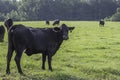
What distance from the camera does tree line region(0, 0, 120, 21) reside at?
438 feet

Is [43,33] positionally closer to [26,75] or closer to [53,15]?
[26,75]

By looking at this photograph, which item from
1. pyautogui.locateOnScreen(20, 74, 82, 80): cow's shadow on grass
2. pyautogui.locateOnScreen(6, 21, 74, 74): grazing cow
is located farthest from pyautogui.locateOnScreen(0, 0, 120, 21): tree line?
pyautogui.locateOnScreen(20, 74, 82, 80): cow's shadow on grass

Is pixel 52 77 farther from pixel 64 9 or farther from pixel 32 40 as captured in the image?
pixel 64 9

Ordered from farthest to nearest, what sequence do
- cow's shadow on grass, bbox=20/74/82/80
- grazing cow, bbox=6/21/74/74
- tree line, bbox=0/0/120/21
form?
tree line, bbox=0/0/120/21 < grazing cow, bbox=6/21/74/74 < cow's shadow on grass, bbox=20/74/82/80

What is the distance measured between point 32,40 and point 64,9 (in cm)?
12740

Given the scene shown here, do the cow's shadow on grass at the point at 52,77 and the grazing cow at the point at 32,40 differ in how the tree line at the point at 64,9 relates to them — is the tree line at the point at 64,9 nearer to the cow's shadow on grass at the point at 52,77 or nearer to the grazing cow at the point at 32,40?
the grazing cow at the point at 32,40

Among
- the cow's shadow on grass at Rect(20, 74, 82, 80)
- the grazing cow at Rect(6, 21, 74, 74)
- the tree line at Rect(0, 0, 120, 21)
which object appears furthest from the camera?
the tree line at Rect(0, 0, 120, 21)

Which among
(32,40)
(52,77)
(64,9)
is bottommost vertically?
(64,9)

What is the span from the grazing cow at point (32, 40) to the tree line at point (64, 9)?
379ft

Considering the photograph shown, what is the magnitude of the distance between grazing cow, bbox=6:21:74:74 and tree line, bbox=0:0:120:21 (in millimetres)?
115625

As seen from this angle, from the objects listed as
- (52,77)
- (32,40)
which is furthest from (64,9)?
(52,77)

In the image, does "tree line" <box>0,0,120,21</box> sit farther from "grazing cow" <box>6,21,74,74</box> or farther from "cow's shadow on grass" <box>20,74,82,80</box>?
"cow's shadow on grass" <box>20,74,82,80</box>

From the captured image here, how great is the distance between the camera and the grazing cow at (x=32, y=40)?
40.2 feet

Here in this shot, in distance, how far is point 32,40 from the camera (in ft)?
42.3
